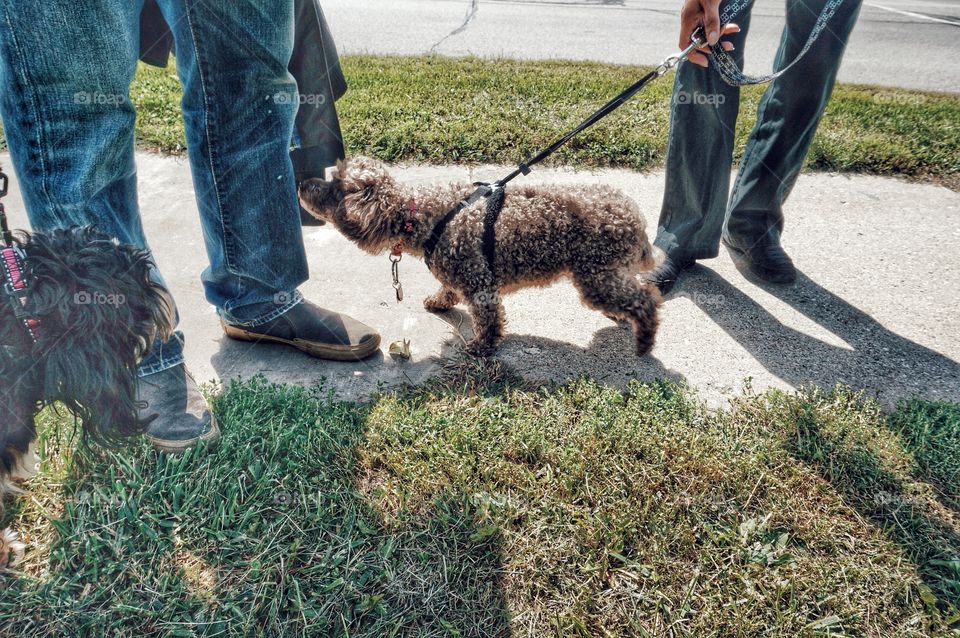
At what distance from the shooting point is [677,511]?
2307 millimetres

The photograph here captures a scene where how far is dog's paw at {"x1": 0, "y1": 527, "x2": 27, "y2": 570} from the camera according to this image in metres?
2.06

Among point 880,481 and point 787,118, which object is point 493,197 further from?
point 880,481

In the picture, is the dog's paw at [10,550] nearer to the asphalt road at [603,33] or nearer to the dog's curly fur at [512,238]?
the dog's curly fur at [512,238]

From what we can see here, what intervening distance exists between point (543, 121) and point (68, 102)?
398 cm

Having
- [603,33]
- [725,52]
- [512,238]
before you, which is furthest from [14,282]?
[603,33]

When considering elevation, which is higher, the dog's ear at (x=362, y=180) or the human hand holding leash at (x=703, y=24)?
the human hand holding leash at (x=703, y=24)

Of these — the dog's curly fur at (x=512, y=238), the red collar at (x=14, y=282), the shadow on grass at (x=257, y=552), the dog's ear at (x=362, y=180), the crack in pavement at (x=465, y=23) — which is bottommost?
the shadow on grass at (x=257, y=552)

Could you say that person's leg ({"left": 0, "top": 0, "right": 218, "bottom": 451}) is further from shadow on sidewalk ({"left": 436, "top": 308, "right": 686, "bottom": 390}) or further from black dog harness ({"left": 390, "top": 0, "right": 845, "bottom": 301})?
shadow on sidewalk ({"left": 436, "top": 308, "right": 686, "bottom": 390})

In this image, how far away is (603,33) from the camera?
10.4 meters

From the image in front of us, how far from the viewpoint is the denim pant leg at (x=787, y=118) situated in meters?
3.23

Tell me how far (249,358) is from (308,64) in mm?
1627

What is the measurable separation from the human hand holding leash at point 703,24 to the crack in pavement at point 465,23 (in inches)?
253

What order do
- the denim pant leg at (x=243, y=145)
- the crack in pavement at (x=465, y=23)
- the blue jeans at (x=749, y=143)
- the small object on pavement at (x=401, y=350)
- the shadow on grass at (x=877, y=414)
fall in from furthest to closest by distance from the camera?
the crack in pavement at (x=465, y=23) → the blue jeans at (x=749, y=143) → the small object on pavement at (x=401, y=350) → the denim pant leg at (x=243, y=145) → the shadow on grass at (x=877, y=414)

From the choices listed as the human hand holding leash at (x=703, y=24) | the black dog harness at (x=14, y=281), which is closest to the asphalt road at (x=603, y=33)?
the human hand holding leash at (x=703, y=24)
